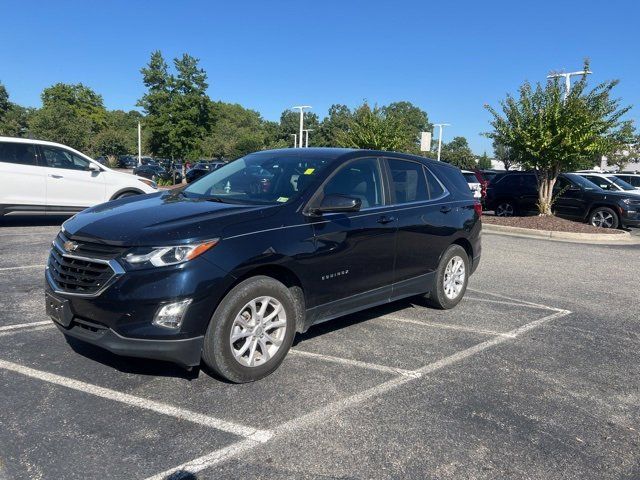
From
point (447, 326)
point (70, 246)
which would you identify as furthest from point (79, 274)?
point (447, 326)

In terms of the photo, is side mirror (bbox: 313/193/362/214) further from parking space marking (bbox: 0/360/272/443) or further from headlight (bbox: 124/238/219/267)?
parking space marking (bbox: 0/360/272/443)

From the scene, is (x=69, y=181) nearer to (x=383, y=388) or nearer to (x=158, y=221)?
(x=158, y=221)

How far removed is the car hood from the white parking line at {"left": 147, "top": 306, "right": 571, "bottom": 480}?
1.31 m

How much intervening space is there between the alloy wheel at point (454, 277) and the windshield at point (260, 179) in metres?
2.12

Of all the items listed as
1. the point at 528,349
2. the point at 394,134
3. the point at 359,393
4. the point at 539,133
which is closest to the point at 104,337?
the point at 359,393

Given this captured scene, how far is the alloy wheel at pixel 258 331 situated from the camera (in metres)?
3.68

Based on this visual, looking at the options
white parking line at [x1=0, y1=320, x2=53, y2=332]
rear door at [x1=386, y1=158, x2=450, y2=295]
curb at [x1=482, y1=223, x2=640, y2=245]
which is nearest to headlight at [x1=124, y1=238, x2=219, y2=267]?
white parking line at [x1=0, y1=320, x2=53, y2=332]

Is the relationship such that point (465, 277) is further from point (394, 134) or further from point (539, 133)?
point (394, 134)

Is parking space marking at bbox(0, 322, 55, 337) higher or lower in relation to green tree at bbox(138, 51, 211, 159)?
lower

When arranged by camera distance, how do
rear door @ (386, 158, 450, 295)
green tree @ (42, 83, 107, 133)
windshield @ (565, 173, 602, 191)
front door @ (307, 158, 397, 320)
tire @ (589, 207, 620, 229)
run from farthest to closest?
green tree @ (42, 83, 107, 133)
windshield @ (565, 173, 602, 191)
tire @ (589, 207, 620, 229)
rear door @ (386, 158, 450, 295)
front door @ (307, 158, 397, 320)

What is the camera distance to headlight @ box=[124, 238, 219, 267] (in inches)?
132

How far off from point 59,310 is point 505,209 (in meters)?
16.1

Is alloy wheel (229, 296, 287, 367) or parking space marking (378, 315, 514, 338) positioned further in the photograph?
parking space marking (378, 315, 514, 338)

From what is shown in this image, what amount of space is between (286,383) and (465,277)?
10.2 feet
